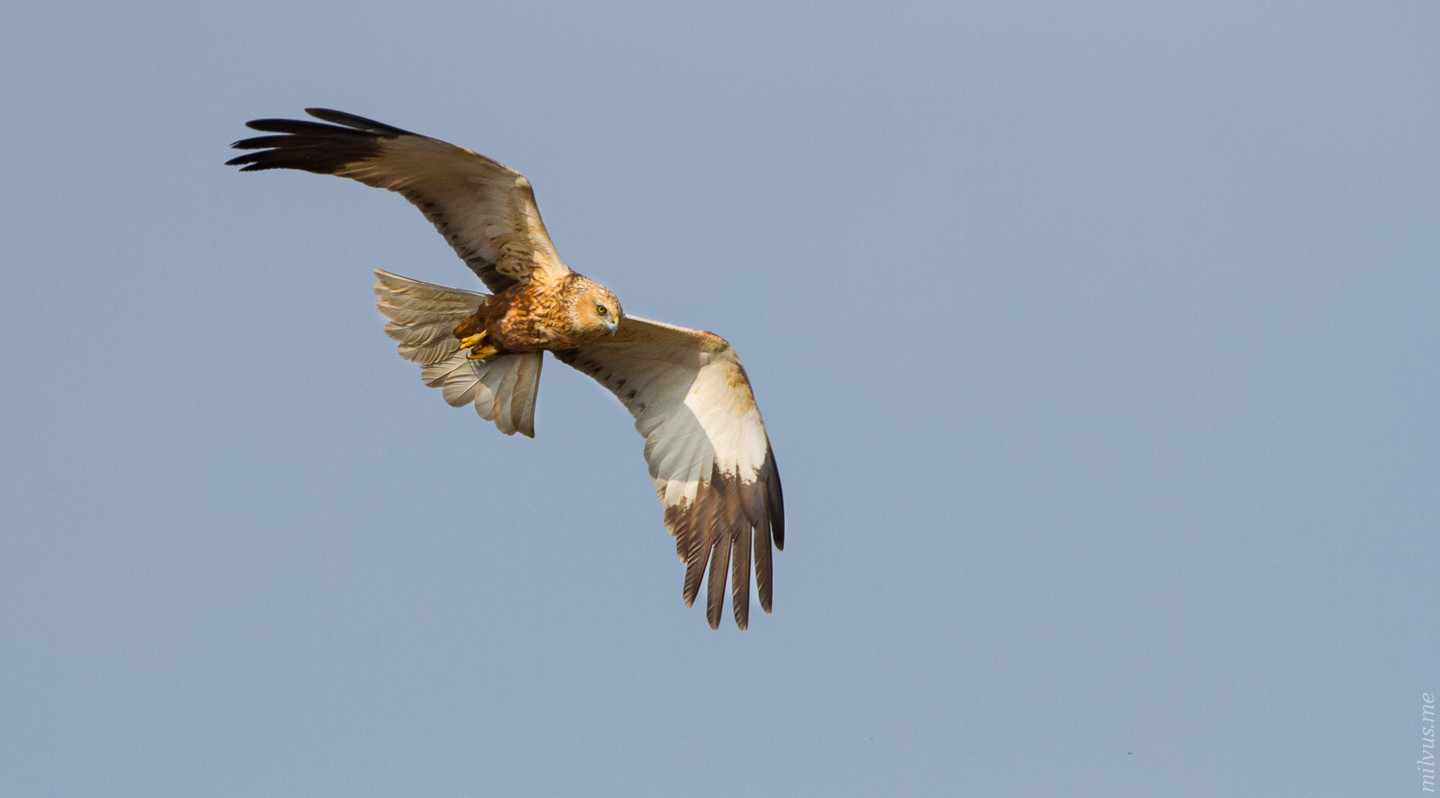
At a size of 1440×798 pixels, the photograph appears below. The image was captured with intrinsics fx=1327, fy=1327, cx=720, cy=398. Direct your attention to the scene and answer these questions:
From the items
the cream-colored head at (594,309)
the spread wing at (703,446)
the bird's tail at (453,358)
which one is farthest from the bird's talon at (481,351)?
the cream-colored head at (594,309)

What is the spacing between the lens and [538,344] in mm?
10141

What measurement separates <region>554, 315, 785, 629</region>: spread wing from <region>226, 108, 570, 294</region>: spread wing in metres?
1.09

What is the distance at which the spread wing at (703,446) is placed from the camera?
35.0ft

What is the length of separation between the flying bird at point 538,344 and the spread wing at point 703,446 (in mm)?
11

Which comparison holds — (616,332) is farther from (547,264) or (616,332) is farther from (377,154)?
(377,154)

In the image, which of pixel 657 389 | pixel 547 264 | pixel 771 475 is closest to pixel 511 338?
pixel 547 264

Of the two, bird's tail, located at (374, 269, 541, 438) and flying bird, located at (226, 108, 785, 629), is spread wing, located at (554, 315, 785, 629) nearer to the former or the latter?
flying bird, located at (226, 108, 785, 629)

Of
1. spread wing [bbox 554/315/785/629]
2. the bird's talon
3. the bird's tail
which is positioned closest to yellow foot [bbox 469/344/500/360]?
the bird's talon

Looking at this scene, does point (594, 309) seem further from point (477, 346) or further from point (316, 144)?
point (316, 144)

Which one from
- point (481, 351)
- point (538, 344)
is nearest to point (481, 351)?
point (481, 351)

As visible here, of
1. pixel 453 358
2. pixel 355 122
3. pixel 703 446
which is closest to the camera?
pixel 355 122

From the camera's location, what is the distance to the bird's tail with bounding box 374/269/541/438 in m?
10.4

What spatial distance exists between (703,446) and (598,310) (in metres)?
1.91

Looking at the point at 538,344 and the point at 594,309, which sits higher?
the point at 594,309
